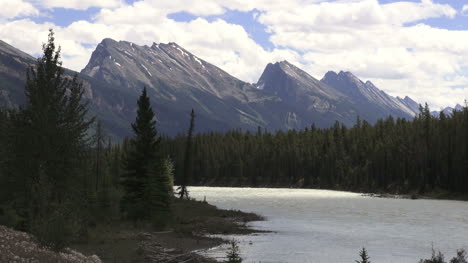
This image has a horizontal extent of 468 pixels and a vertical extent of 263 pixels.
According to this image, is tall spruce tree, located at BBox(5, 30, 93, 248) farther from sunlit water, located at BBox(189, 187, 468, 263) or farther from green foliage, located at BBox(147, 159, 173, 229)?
green foliage, located at BBox(147, 159, 173, 229)

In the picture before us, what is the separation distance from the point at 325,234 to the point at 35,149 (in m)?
28.9

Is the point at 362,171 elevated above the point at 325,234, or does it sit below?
above

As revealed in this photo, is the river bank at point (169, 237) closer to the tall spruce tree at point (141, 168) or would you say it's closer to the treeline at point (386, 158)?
the tall spruce tree at point (141, 168)

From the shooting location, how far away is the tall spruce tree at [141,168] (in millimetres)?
58062

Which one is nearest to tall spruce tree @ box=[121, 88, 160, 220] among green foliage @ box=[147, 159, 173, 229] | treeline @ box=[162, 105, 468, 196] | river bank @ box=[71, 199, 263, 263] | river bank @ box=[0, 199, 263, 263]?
green foliage @ box=[147, 159, 173, 229]

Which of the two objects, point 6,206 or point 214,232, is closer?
point 6,206

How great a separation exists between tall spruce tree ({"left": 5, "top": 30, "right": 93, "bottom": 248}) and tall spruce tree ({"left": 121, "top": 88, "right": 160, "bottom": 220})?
1624cm

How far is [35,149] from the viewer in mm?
38781

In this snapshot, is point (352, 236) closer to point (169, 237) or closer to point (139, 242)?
point (169, 237)

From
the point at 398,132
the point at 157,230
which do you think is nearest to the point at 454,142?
the point at 398,132

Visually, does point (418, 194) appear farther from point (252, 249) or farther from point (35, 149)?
point (35, 149)

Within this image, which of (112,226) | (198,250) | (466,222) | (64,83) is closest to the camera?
(64,83)

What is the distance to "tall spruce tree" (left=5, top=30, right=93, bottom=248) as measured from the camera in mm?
38562

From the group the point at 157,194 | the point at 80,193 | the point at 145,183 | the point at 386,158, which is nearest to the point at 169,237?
the point at 157,194
